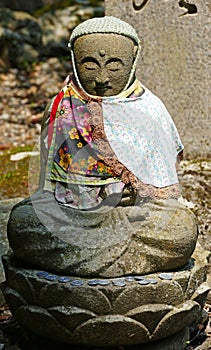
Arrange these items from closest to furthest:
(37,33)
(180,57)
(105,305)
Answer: (105,305) → (180,57) → (37,33)

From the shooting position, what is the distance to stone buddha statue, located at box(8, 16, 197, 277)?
10.4ft

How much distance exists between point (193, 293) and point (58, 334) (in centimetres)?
62

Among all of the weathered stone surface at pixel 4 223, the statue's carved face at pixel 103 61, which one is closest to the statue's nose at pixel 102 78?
the statue's carved face at pixel 103 61

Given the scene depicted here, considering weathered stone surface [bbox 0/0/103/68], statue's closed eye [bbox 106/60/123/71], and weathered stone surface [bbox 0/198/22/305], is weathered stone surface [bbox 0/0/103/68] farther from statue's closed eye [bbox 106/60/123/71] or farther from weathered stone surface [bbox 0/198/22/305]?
statue's closed eye [bbox 106/60/123/71]

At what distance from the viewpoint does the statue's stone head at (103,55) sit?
125 inches

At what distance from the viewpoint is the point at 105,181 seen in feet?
10.6

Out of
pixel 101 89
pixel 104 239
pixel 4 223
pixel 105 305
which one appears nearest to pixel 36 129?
pixel 4 223

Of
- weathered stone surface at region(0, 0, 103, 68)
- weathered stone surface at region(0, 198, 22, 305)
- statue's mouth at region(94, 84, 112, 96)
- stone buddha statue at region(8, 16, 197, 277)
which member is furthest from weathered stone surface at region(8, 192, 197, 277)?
weathered stone surface at region(0, 0, 103, 68)

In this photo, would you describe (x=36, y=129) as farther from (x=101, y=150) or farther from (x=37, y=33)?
(x=101, y=150)

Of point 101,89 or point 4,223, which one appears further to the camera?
point 4,223

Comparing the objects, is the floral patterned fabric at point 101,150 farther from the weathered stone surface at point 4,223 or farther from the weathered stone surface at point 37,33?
the weathered stone surface at point 37,33

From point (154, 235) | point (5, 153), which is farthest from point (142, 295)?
point (5, 153)

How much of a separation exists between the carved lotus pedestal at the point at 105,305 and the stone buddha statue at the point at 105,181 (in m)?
0.07

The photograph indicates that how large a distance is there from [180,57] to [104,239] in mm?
2274
